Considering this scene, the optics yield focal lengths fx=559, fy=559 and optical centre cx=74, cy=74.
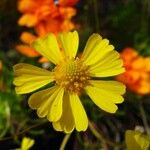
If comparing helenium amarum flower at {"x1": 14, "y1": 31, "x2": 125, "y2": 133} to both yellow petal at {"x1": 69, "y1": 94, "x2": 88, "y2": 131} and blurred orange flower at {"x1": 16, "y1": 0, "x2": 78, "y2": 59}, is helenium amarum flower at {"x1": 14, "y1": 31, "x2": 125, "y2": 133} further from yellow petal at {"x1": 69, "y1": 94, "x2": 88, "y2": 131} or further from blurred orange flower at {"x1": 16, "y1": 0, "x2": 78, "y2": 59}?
blurred orange flower at {"x1": 16, "y1": 0, "x2": 78, "y2": 59}

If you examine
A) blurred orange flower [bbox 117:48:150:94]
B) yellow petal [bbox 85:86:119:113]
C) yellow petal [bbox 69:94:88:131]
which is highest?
yellow petal [bbox 85:86:119:113]

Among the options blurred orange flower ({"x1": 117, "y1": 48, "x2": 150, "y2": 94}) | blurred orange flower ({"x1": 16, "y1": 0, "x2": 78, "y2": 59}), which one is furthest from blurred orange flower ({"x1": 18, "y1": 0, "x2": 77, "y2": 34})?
blurred orange flower ({"x1": 117, "y1": 48, "x2": 150, "y2": 94})

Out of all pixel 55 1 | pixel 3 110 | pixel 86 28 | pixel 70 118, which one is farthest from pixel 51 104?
pixel 86 28

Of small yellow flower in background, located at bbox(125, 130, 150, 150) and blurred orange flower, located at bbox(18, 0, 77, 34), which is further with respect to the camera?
blurred orange flower, located at bbox(18, 0, 77, 34)

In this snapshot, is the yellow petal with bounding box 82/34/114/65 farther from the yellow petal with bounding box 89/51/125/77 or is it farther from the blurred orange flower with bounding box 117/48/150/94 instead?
the blurred orange flower with bounding box 117/48/150/94

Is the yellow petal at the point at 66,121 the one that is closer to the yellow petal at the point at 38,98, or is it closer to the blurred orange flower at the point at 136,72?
the yellow petal at the point at 38,98

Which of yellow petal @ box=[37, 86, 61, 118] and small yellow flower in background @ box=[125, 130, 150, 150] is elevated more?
yellow petal @ box=[37, 86, 61, 118]

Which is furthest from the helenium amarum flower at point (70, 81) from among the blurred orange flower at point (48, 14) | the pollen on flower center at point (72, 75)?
the blurred orange flower at point (48, 14)
